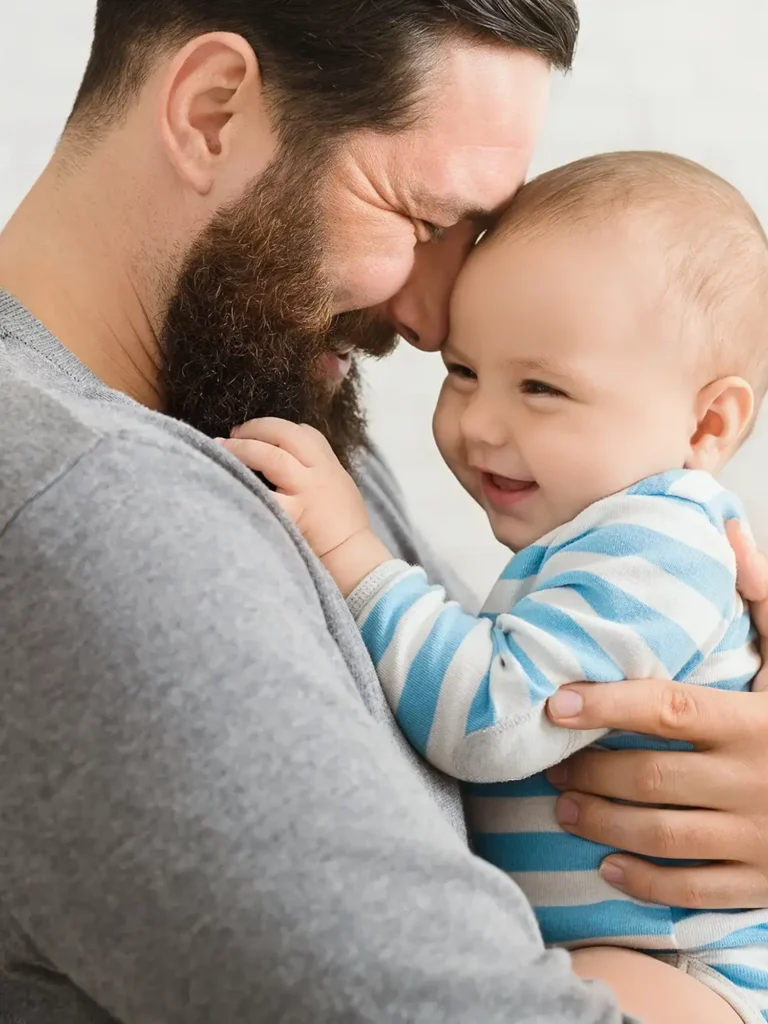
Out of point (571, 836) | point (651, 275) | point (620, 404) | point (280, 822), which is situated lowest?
point (571, 836)

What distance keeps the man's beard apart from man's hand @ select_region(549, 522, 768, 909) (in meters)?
0.44

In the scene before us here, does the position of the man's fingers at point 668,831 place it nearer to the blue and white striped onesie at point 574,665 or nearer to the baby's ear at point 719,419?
the blue and white striped onesie at point 574,665

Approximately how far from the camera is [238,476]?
2.93 feet

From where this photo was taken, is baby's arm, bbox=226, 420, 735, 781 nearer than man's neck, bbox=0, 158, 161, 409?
Yes

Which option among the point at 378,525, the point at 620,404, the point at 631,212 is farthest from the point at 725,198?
the point at 378,525

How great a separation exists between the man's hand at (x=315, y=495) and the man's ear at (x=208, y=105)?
0.86 ft

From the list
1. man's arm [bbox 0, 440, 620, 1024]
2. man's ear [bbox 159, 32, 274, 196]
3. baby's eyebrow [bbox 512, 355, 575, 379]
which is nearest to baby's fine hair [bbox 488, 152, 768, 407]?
baby's eyebrow [bbox 512, 355, 575, 379]

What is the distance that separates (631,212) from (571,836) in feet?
1.95

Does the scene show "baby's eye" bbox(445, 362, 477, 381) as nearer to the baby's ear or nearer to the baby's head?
the baby's head

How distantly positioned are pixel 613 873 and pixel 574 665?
0.67 ft

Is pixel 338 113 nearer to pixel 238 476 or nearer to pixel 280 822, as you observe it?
pixel 238 476

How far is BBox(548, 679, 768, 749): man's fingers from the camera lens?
37.7 inches

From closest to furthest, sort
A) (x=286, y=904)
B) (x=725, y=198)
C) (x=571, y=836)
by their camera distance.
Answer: (x=286, y=904), (x=571, y=836), (x=725, y=198)

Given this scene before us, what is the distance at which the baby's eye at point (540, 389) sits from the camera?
3.68 ft
